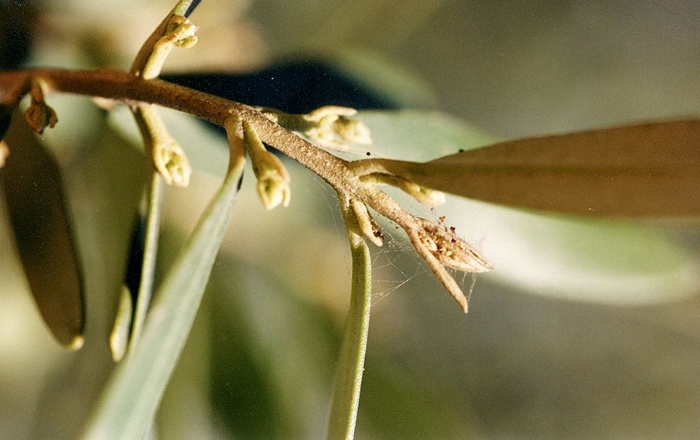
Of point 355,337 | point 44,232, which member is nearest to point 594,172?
point 355,337

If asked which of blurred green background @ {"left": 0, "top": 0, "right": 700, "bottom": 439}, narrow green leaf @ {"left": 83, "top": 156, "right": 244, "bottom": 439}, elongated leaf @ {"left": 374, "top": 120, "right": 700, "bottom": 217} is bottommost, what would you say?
blurred green background @ {"left": 0, "top": 0, "right": 700, "bottom": 439}

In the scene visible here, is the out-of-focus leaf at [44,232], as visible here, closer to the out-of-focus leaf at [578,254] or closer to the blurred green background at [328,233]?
the blurred green background at [328,233]

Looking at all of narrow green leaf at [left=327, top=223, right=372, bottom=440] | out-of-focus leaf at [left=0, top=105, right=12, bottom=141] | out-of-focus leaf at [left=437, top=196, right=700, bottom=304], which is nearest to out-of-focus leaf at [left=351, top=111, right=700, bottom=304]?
out-of-focus leaf at [left=437, top=196, right=700, bottom=304]

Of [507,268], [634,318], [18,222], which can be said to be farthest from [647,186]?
[634,318]

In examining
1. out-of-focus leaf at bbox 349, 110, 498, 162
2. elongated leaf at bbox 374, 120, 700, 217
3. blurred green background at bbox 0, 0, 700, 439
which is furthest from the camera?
blurred green background at bbox 0, 0, 700, 439

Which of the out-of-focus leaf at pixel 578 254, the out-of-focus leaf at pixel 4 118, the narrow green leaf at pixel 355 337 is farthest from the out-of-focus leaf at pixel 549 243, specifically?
the out-of-focus leaf at pixel 4 118

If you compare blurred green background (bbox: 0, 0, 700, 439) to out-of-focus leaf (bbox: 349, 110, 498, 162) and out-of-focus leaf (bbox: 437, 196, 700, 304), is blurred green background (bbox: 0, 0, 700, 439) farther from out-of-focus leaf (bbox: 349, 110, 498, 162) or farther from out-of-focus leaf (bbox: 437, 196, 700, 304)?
out-of-focus leaf (bbox: 349, 110, 498, 162)

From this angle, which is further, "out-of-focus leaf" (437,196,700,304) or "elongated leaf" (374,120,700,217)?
"out-of-focus leaf" (437,196,700,304)
